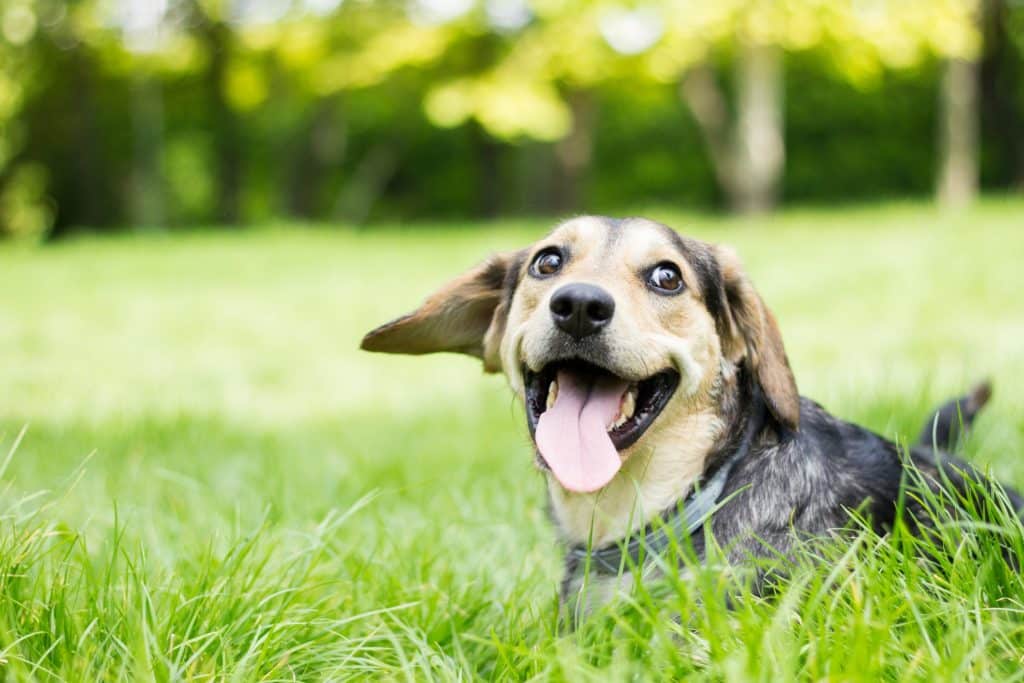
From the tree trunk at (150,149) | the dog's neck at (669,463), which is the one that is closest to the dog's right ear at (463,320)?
the dog's neck at (669,463)

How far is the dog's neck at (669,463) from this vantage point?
129 inches

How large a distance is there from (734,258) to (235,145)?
101 ft

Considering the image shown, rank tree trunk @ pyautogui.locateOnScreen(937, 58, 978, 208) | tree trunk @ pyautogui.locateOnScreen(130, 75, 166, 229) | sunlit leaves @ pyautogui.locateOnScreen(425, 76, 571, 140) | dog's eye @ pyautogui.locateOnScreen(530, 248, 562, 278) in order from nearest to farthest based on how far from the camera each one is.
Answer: dog's eye @ pyautogui.locateOnScreen(530, 248, 562, 278) → tree trunk @ pyautogui.locateOnScreen(937, 58, 978, 208) → sunlit leaves @ pyautogui.locateOnScreen(425, 76, 571, 140) → tree trunk @ pyautogui.locateOnScreen(130, 75, 166, 229)

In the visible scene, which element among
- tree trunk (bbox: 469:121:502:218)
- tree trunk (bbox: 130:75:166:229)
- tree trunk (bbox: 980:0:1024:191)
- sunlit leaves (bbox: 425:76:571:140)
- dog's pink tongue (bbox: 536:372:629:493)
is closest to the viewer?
dog's pink tongue (bbox: 536:372:629:493)

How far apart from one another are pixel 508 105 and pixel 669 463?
20673 mm

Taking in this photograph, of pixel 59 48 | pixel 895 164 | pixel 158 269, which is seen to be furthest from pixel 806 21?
pixel 59 48

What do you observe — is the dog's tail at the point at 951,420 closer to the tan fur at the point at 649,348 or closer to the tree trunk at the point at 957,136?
the tan fur at the point at 649,348

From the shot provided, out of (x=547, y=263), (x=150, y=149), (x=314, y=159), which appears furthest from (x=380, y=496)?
(x=314, y=159)

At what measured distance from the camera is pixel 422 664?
2488 mm

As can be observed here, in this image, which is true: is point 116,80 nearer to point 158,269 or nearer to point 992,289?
point 158,269

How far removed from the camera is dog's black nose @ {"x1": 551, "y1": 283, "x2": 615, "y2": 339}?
301 centimetres

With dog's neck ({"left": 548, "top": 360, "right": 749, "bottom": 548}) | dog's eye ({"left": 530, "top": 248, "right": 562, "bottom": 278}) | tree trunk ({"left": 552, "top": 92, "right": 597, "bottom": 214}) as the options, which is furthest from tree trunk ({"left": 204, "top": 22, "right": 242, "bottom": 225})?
dog's neck ({"left": 548, "top": 360, "right": 749, "bottom": 548})

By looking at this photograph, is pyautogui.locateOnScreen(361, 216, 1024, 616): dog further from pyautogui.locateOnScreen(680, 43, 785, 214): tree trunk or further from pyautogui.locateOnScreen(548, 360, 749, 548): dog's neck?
pyautogui.locateOnScreen(680, 43, 785, 214): tree trunk

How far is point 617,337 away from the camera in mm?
3049
